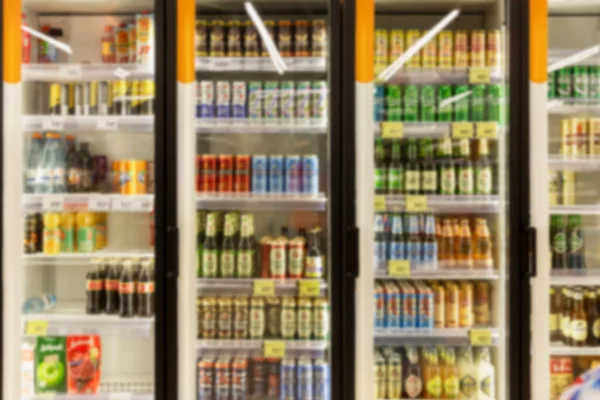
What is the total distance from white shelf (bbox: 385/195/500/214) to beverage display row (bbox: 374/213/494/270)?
10 centimetres

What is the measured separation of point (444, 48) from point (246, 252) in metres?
1.39

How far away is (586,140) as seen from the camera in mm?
3010

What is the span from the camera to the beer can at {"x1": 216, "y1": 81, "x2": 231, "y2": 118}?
2.96 m

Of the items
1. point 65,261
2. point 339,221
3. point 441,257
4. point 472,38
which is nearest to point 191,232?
point 339,221

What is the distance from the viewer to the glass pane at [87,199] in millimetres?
2770

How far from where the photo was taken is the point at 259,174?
2961 millimetres

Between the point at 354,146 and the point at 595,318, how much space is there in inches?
58.8

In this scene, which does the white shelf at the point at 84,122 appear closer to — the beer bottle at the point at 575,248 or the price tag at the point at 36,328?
the price tag at the point at 36,328

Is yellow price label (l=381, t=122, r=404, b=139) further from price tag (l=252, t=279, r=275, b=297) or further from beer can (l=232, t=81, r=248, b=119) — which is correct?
price tag (l=252, t=279, r=275, b=297)

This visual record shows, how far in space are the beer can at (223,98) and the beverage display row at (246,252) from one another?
50 cm

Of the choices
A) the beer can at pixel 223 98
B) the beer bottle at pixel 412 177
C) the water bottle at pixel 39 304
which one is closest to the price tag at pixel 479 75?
the beer bottle at pixel 412 177

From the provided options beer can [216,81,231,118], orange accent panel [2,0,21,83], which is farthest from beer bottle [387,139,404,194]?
orange accent panel [2,0,21,83]

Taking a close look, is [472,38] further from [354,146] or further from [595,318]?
[595,318]

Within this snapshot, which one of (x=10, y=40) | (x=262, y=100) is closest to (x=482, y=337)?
(x=262, y=100)
